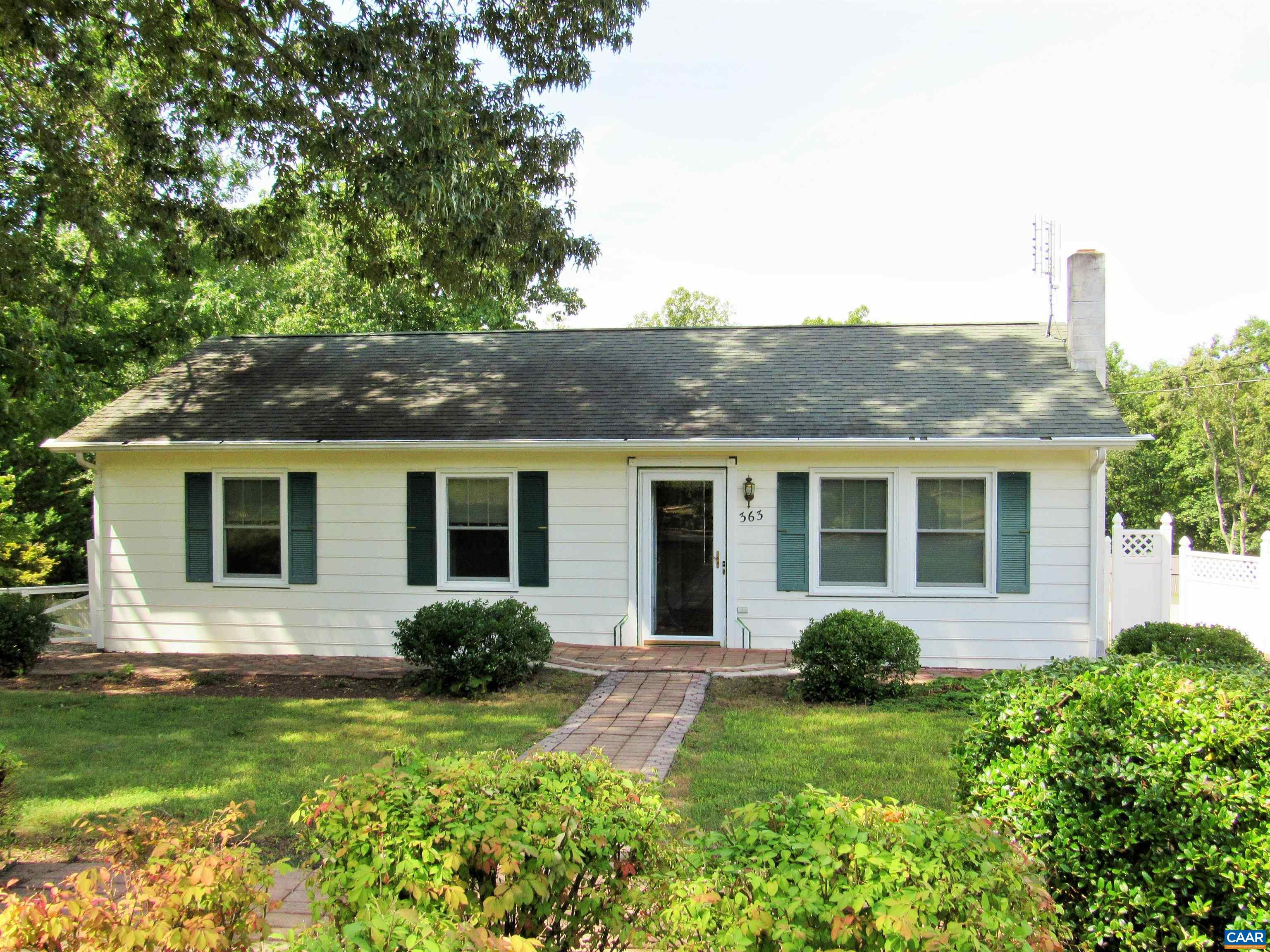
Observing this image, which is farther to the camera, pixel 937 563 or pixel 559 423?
pixel 559 423

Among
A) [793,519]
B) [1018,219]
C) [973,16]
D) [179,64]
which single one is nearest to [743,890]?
[793,519]

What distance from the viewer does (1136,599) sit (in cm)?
1182

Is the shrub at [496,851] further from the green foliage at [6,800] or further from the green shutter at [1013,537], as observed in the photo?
the green shutter at [1013,537]

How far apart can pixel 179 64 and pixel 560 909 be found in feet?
37.4

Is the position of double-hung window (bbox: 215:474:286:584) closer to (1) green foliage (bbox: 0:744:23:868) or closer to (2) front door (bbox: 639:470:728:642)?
(2) front door (bbox: 639:470:728:642)

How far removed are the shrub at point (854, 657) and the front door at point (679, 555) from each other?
7.70 ft

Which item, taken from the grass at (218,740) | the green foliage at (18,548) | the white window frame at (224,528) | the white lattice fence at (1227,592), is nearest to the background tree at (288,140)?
the green foliage at (18,548)

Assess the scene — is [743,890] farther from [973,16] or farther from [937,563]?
[973,16]

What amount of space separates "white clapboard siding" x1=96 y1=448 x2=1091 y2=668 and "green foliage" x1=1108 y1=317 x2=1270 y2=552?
28.3 m

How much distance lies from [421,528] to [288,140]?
5146 mm

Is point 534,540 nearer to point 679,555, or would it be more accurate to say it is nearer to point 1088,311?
point 679,555

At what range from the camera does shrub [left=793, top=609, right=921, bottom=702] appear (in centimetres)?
805

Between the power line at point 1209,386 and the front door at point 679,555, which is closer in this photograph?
the front door at point 679,555

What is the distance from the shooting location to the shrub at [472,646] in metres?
8.51
